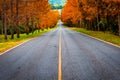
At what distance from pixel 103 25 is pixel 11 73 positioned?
45.8 metres

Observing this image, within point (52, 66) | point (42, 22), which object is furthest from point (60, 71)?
point (42, 22)

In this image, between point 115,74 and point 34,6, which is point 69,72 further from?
point 34,6

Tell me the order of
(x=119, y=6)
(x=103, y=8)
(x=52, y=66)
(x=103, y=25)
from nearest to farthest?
(x=52, y=66), (x=119, y=6), (x=103, y=8), (x=103, y=25)

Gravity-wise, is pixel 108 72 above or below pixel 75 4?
below

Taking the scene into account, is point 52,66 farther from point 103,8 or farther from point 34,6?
point 34,6

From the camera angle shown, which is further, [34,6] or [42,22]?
[42,22]

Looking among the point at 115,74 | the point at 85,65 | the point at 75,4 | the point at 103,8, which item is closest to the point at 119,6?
the point at 103,8

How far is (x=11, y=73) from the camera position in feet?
37.0

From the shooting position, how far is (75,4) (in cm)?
6838

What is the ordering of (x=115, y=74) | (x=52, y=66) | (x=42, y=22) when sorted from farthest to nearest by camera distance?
(x=42, y=22)
(x=52, y=66)
(x=115, y=74)

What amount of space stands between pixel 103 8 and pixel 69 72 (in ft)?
122

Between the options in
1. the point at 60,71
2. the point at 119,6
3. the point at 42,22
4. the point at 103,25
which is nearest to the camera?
the point at 60,71

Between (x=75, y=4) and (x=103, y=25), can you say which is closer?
(x=103, y=25)

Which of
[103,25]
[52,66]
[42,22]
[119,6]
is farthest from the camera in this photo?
[42,22]
